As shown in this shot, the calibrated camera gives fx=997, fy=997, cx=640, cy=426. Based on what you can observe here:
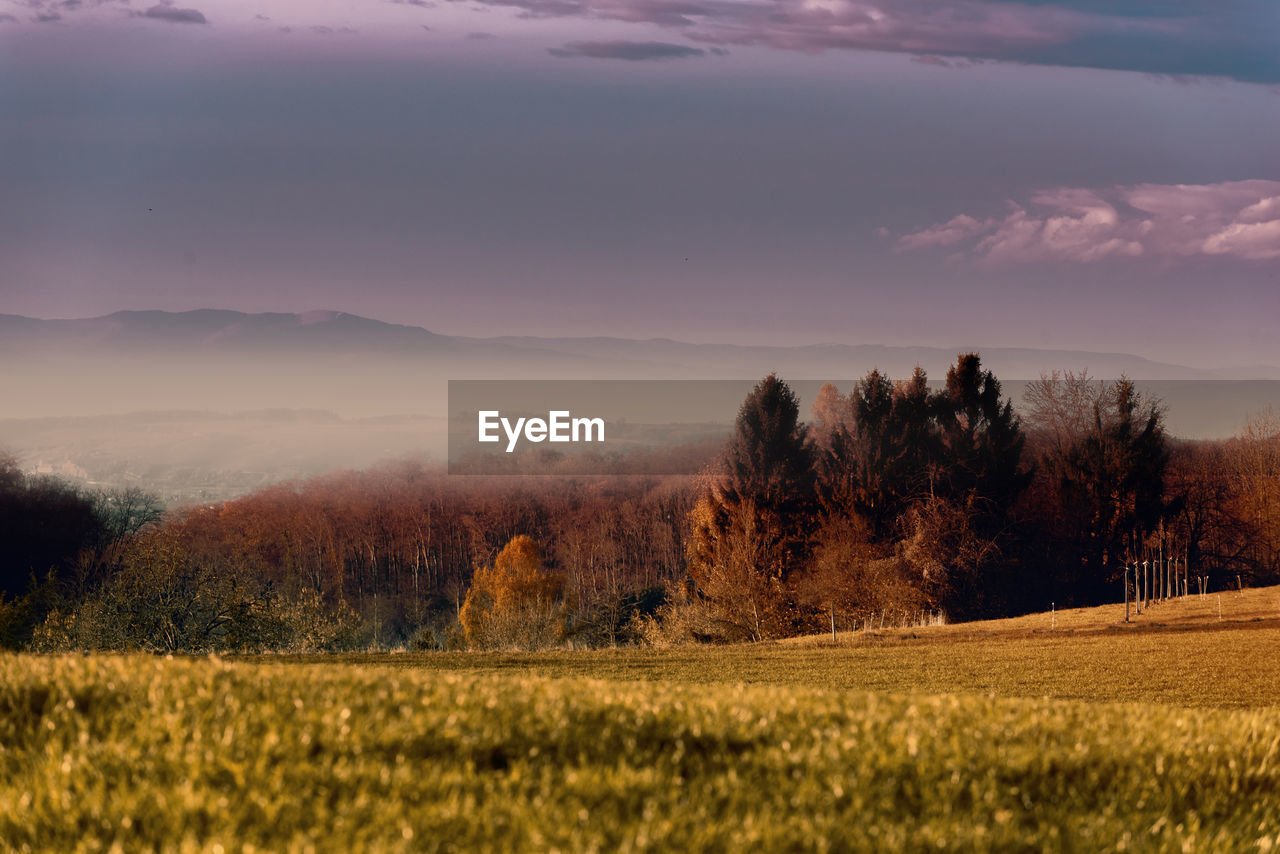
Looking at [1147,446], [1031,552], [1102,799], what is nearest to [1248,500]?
[1147,446]

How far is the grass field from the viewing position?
4.65 meters

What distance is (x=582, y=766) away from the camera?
538 centimetres

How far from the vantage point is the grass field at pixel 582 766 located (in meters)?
4.65

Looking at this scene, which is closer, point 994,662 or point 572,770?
point 572,770

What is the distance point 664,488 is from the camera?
301 ft

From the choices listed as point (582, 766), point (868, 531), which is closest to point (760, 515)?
point (868, 531)

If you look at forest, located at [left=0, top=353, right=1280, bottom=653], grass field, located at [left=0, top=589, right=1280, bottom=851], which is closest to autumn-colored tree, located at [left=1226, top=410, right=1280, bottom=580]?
forest, located at [left=0, top=353, right=1280, bottom=653]

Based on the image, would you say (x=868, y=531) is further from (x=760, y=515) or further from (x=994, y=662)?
(x=994, y=662)

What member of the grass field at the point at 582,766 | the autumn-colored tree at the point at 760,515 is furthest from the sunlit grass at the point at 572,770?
the autumn-colored tree at the point at 760,515

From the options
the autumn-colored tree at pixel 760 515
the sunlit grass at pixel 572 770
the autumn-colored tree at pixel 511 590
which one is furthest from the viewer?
the autumn-colored tree at pixel 511 590

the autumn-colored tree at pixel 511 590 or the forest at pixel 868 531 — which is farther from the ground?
the forest at pixel 868 531

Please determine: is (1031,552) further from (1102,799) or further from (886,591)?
(1102,799)

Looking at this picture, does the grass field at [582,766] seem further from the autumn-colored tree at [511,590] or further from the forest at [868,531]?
the autumn-colored tree at [511,590]

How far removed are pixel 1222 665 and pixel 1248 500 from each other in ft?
134
